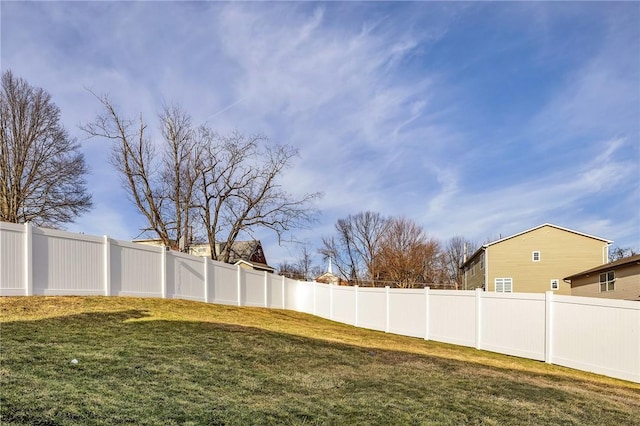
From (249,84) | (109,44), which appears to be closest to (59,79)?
(109,44)

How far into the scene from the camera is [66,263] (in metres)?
9.31

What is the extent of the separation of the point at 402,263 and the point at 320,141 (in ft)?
62.0

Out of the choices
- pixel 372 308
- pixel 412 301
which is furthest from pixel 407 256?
pixel 412 301

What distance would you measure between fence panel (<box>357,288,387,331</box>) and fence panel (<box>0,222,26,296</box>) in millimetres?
10797

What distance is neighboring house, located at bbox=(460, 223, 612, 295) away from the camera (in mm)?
25281

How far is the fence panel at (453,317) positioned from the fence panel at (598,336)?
2.33m

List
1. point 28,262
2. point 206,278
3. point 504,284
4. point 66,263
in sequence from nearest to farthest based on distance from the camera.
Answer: point 28,262 → point 66,263 → point 206,278 → point 504,284

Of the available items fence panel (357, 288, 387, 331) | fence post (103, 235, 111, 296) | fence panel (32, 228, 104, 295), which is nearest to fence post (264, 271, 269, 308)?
fence panel (357, 288, 387, 331)

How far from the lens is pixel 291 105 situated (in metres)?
17.1

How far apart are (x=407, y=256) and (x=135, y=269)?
96.5 ft

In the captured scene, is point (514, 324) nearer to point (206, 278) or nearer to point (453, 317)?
point (453, 317)

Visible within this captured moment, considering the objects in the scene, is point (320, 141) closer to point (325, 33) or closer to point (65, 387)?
point (325, 33)

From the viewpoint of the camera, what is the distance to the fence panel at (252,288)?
17506 millimetres

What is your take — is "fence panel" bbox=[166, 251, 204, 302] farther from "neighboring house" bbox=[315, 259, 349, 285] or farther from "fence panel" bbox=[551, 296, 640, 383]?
"neighboring house" bbox=[315, 259, 349, 285]
